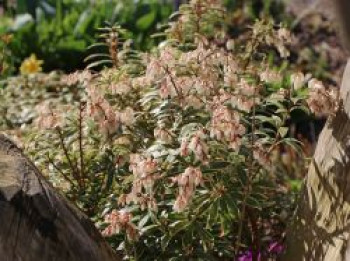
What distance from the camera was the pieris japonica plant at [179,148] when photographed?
287cm

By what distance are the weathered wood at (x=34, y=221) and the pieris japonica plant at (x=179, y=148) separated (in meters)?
0.31

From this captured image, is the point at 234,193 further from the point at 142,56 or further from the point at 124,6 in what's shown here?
the point at 124,6

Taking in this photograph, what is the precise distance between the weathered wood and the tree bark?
73 centimetres

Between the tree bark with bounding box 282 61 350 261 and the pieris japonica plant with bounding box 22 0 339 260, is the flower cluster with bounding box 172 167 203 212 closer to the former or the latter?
the pieris japonica plant with bounding box 22 0 339 260

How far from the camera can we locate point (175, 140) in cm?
302

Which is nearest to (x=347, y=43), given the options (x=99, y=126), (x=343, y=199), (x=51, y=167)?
(x=343, y=199)

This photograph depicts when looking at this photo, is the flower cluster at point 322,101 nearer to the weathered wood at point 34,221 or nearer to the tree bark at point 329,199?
the tree bark at point 329,199

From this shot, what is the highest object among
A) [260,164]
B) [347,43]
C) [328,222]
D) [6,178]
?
[347,43]

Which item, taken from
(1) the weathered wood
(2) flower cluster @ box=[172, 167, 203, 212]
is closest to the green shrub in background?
(2) flower cluster @ box=[172, 167, 203, 212]

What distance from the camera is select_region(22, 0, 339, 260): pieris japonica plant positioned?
2.87 m

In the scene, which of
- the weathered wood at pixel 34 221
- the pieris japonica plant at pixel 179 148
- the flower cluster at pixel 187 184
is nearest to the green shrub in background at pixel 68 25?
the pieris japonica plant at pixel 179 148

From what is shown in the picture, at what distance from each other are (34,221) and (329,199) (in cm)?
97

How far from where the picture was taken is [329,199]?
2.91m

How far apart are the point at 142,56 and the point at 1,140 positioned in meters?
1.05
